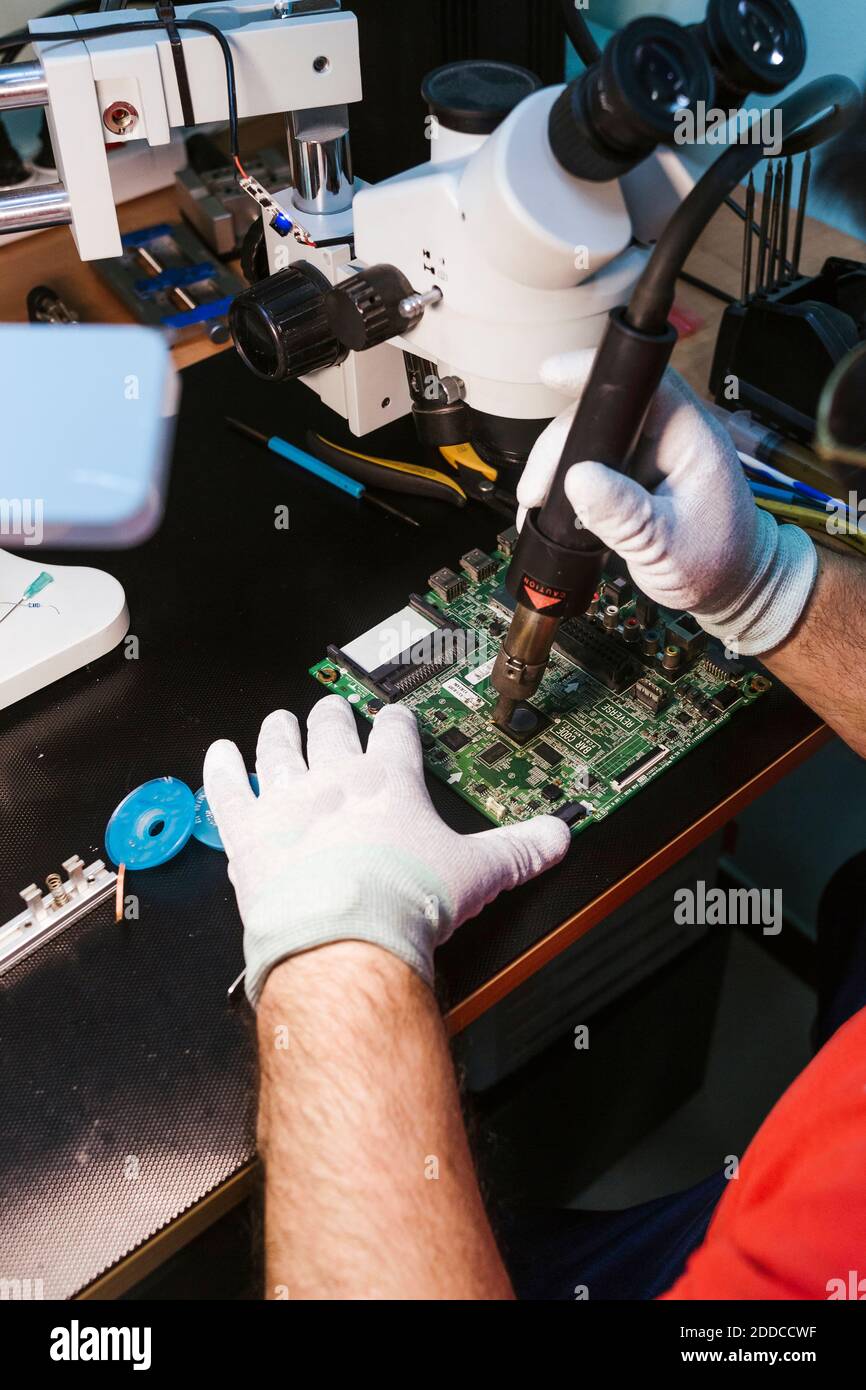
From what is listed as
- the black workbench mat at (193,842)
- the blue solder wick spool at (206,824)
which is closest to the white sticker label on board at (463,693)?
the black workbench mat at (193,842)

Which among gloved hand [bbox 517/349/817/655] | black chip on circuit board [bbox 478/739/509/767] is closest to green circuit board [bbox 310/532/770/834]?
black chip on circuit board [bbox 478/739/509/767]

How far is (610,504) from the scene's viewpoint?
96 centimetres

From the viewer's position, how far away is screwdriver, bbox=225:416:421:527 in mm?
1486

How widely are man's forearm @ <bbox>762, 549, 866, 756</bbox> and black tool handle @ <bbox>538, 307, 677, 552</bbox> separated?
1.03ft

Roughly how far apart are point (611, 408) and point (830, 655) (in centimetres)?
43

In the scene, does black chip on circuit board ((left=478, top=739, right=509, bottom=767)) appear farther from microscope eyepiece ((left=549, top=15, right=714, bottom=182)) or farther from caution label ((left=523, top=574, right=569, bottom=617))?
microscope eyepiece ((left=549, top=15, right=714, bottom=182))

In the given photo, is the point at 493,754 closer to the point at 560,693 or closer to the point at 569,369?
the point at 560,693

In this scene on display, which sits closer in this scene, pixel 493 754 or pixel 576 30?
pixel 493 754

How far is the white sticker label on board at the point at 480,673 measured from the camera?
4.13 ft

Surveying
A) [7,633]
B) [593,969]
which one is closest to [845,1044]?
[593,969]

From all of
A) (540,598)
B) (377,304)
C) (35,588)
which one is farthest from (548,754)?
(35,588)

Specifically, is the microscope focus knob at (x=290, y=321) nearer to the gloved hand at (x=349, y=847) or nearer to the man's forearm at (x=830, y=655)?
the gloved hand at (x=349, y=847)

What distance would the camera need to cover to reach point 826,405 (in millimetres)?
1458

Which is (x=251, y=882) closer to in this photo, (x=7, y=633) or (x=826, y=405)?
(x=7, y=633)
